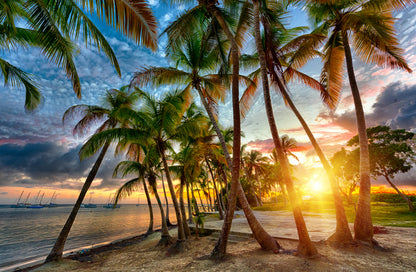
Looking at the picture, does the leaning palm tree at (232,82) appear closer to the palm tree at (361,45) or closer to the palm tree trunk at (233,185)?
the palm tree trunk at (233,185)

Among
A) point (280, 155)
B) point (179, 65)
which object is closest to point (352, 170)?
point (280, 155)

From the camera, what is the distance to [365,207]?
219 inches

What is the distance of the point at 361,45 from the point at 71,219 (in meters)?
15.6

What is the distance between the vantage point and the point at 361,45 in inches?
272

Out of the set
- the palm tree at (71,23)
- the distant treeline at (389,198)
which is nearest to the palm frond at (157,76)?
the palm tree at (71,23)

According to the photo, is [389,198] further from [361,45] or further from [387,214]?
[361,45]

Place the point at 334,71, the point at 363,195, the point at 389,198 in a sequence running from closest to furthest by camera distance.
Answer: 1. the point at 363,195
2. the point at 334,71
3. the point at 389,198

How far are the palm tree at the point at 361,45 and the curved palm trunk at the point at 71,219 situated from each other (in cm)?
1192

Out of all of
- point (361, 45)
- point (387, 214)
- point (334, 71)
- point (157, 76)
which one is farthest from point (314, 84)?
point (387, 214)

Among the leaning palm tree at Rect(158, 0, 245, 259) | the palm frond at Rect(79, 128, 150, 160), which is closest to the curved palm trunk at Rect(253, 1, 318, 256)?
the leaning palm tree at Rect(158, 0, 245, 259)

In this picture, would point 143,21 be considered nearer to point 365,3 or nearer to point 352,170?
point 365,3

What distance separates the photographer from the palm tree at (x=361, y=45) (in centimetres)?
555

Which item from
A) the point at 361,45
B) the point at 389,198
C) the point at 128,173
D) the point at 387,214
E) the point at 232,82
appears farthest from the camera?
the point at 389,198

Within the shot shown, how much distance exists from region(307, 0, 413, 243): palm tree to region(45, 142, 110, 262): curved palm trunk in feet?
39.1
